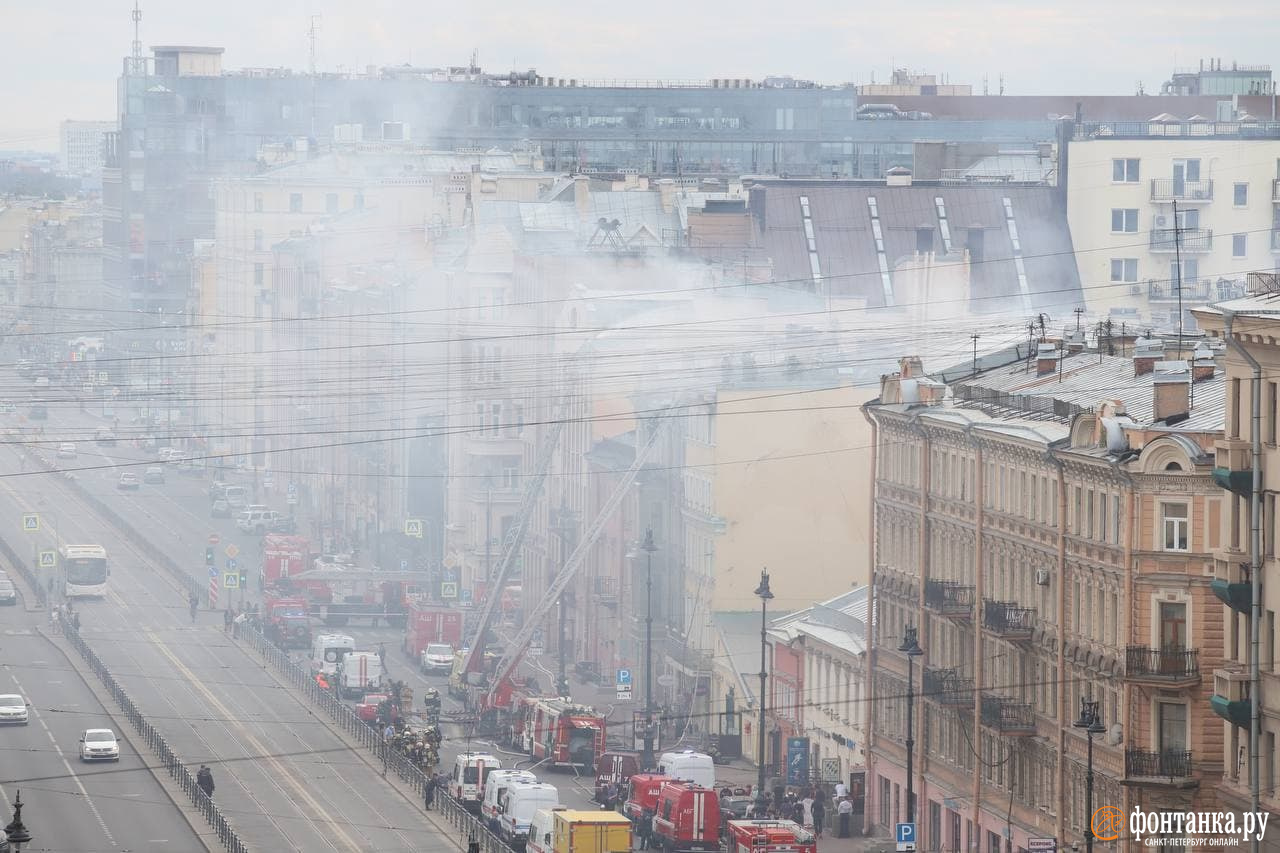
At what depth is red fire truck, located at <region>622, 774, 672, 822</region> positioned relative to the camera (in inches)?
2692

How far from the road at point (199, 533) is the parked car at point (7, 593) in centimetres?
820

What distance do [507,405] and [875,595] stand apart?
47.8 m

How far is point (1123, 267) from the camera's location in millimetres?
125000

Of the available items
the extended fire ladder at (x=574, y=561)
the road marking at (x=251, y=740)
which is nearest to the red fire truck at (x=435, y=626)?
the extended fire ladder at (x=574, y=561)

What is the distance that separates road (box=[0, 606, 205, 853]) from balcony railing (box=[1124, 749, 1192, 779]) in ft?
72.7

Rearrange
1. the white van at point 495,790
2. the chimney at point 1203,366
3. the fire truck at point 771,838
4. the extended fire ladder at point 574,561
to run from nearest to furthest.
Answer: the chimney at point 1203,366
the fire truck at point 771,838
the white van at point 495,790
the extended fire ladder at point 574,561

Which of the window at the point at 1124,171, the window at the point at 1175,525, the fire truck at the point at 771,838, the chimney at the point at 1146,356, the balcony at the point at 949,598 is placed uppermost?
the window at the point at 1124,171

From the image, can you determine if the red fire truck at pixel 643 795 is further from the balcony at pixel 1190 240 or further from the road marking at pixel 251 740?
the balcony at pixel 1190 240

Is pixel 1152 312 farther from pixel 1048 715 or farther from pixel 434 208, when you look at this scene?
pixel 1048 715

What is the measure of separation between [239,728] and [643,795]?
22.8m

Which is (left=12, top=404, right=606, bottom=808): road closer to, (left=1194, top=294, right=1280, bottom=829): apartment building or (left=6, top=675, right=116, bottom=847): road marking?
(left=6, top=675, right=116, bottom=847): road marking

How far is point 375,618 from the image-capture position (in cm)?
11550

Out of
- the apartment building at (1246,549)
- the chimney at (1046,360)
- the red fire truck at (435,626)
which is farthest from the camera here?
the red fire truck at (435,626)

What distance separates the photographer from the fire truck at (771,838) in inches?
2397
